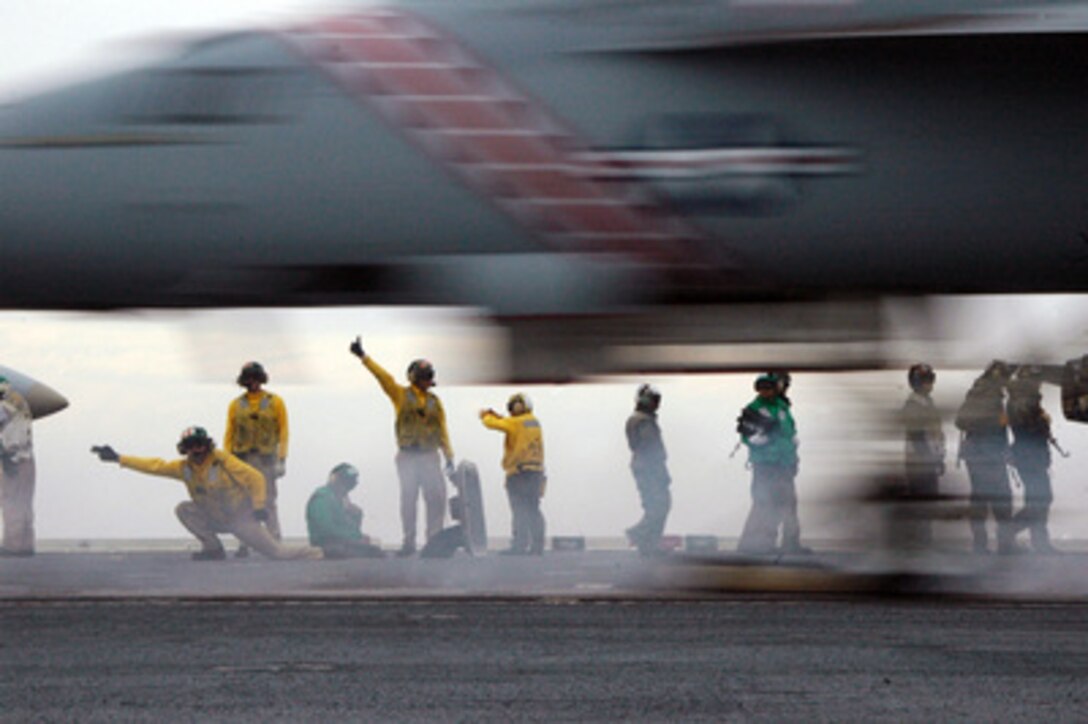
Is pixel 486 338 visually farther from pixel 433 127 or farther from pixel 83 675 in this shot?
pixel 83 675

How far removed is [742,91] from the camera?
9.73 m

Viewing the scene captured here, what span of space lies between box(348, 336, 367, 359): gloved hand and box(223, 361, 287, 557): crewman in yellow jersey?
379 cm

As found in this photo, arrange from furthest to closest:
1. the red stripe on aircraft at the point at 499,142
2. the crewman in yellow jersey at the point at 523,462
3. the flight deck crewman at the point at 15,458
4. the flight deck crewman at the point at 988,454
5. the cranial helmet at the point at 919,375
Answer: the flight deck crewman at the point at 15,458 < the crewman in yellow jersey at the point at 523,462 < the cranial helmet at the point at 919,375 < the flight deck crewman at the point at 988,454 < the red stripe on aircraft at the point at 499,142

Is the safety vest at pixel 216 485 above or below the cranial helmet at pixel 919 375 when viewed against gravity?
below

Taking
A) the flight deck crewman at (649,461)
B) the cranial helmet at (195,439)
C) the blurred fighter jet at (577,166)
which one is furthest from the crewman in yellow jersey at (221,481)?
the blurred fighter jet at (577,166)

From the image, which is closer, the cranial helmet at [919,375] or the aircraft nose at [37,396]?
the cranial helmet at [919,375]

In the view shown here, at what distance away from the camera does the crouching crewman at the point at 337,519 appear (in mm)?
16172

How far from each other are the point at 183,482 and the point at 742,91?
617cm

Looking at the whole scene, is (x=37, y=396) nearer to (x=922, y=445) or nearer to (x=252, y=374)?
(x=252, y=374)


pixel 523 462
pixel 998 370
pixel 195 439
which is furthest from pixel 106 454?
pixel 998 370

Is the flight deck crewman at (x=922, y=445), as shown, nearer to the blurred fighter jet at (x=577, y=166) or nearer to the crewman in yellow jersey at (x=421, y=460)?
the blurred fighter jet at (x=577, y=166)

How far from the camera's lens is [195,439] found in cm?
1409

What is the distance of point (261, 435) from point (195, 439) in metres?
0.69

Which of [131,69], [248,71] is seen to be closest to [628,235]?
[248,71]
